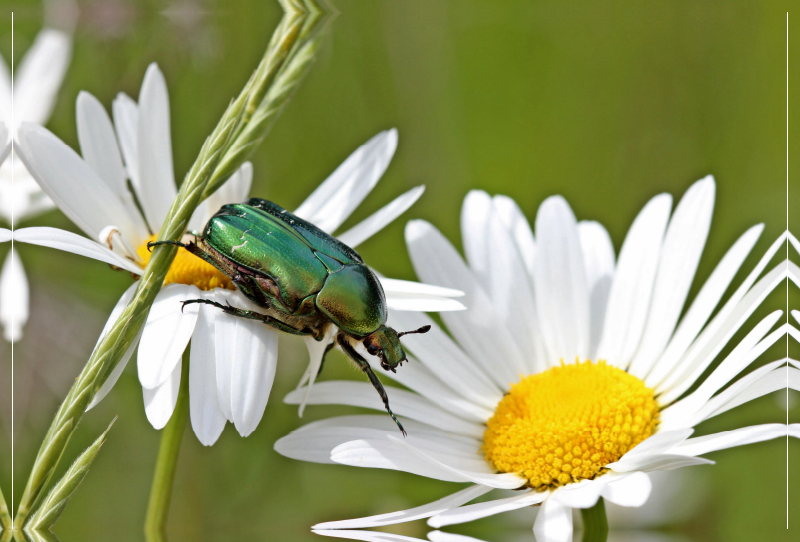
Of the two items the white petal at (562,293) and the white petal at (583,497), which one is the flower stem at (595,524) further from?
the white petal at (562,293)

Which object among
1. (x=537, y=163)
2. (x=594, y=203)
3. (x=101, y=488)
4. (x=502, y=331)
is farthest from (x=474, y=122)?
(x=101, y=488)

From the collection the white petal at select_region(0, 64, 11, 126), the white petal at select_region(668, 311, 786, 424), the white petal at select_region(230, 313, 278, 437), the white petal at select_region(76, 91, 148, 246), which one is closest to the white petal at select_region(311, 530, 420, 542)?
the white petal at select_region(230, 313, 278, 437)

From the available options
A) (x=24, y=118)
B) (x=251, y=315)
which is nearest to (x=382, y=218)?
(x=251, y=315)

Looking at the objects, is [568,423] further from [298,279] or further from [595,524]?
[298,279]

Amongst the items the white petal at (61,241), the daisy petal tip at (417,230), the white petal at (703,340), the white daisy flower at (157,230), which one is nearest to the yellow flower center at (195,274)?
the white daisy flower at (157,230)

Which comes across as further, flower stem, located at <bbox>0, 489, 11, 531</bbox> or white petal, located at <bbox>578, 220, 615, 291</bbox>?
white petal, located at <bbox>578, 220, 615, 291</bbox>

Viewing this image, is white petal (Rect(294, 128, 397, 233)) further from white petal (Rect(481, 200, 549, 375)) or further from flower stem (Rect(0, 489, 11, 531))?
flower stem (Rect(0, 489, 11, 531))

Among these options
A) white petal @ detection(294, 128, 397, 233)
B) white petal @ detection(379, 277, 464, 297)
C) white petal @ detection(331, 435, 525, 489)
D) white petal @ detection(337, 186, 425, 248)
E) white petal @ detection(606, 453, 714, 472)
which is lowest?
white petal @ detection(331, 435, 525, 489)

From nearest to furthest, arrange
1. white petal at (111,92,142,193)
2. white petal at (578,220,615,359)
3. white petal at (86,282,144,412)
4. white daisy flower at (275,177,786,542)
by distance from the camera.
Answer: white petal at (86,282,144,412) → white daisy flower at (275,177,786,542) → white petal at (111,92,142,193) → white petal at (578,220,615,359)
